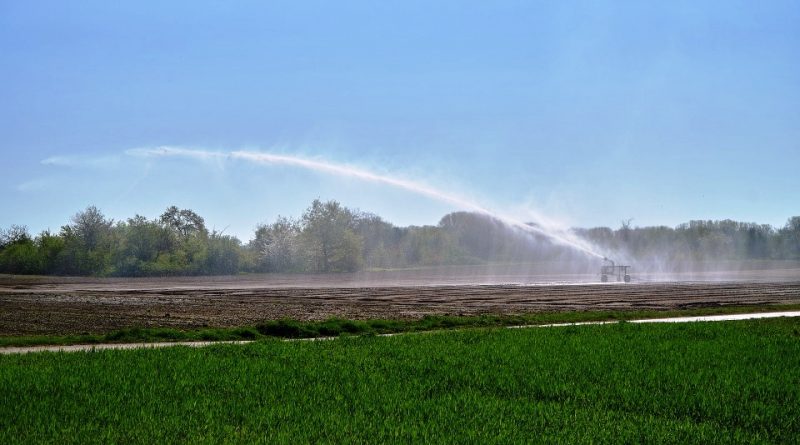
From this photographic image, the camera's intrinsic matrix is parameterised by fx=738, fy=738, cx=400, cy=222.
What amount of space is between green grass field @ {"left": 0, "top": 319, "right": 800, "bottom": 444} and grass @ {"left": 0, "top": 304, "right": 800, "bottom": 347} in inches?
161

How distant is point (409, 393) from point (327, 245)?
114 m

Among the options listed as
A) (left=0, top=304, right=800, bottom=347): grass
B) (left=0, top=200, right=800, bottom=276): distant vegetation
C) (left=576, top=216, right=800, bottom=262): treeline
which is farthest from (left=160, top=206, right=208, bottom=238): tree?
(left=0, top=304, right=800, bottom=347): grass

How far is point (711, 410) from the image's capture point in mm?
11945

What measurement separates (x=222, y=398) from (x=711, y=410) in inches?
318

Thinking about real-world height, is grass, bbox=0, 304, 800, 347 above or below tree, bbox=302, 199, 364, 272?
below

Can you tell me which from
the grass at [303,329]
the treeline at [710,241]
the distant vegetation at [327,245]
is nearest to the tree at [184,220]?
the distant vegetation at [327,245]

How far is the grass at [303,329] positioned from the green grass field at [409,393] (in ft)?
13.4

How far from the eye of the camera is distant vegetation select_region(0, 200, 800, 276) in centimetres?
10838

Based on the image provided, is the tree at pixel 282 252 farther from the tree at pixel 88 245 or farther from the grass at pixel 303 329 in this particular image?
the grass at pixel 303 329

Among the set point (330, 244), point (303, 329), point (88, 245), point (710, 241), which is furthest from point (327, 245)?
point (303, 329)

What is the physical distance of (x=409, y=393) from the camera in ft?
43.1

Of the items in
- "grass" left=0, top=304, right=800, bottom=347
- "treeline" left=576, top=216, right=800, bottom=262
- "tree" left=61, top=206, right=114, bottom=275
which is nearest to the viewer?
"grass" left=0, top=304, right=800, bottom=347

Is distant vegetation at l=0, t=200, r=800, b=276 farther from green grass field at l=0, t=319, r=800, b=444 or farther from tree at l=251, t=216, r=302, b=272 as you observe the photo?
green grass field at l=0, t=319, r=800, b=444

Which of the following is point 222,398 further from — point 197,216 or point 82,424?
point 197,216
